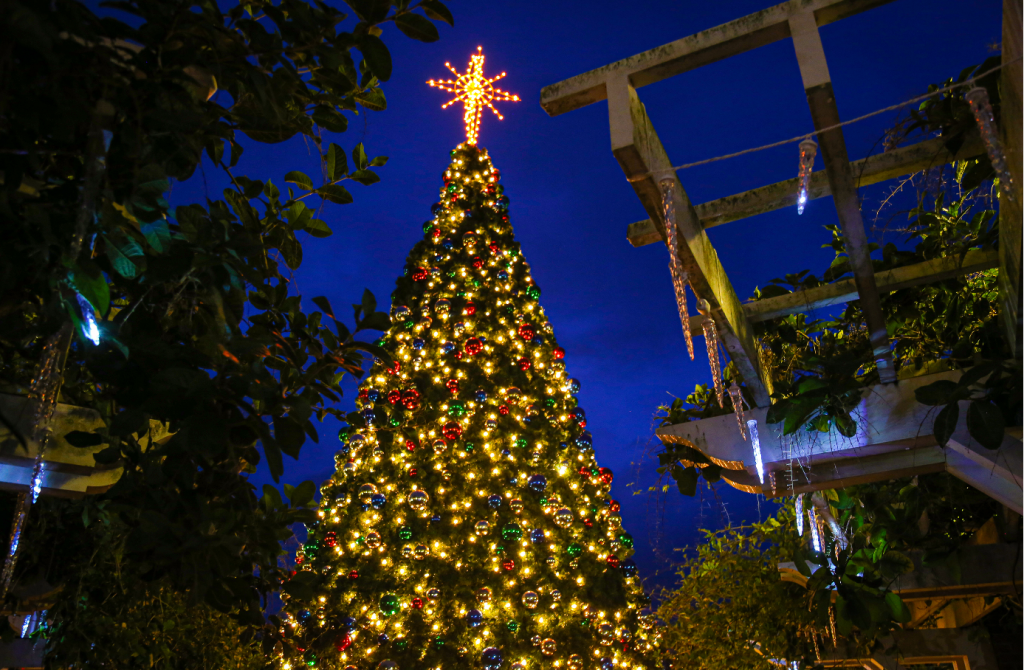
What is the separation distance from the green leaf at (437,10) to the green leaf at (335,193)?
0.53 meters

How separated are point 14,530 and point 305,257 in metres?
0.96

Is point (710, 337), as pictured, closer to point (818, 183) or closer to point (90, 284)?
point (818, 183)

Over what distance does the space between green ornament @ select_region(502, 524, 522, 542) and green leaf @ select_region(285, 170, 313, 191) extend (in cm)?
254

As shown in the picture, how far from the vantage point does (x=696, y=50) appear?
1.99m

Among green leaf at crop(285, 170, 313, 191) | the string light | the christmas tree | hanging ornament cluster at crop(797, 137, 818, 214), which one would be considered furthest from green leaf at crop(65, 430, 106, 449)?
the string light

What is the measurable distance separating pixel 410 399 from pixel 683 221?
7.58ft

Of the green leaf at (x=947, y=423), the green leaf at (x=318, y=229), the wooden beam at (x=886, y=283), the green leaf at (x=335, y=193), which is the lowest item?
the green leaf at (x=947, y=423)

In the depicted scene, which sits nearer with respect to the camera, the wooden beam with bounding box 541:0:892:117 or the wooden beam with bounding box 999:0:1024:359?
the wooden beam with bounding box 999:0:1024:359

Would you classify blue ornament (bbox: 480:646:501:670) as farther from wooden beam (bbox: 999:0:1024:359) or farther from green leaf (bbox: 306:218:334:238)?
wooden beam (bbox: 999:0:1024:359)

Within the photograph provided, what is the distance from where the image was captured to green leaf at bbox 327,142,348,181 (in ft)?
5.77

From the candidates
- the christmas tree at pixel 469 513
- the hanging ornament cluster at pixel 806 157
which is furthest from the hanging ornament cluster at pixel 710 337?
the christmas tree at pixel 469 513

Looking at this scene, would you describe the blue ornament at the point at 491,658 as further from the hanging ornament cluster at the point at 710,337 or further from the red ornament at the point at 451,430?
the hanging ornament cluster at the point at 710,337

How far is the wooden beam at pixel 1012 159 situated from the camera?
1.62 metres

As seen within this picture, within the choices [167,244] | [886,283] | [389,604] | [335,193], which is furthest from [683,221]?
[389,604]
